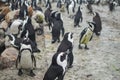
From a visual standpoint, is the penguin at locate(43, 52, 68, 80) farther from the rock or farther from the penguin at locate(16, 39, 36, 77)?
the rock

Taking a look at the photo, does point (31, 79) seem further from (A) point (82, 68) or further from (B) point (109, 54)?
(B) point (109, 54)

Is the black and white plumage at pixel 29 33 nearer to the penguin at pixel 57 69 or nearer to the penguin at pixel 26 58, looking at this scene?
the penguin at pixel 26 58

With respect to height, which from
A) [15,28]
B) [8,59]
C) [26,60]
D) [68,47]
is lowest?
[8,59]

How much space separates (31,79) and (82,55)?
9.46 ft

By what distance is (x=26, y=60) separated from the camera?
8.28 meters

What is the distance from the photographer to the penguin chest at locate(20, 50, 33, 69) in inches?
325

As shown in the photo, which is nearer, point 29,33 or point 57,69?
point 57,69

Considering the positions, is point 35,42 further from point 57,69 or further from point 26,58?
point 57,69

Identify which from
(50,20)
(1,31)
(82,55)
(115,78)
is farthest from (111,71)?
(50,20)

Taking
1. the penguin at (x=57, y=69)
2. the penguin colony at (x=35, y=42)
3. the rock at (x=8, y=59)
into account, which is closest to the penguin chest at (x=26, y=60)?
the penguin colony at (x=35, y=42)

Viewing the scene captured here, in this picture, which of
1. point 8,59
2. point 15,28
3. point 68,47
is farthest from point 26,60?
point 15,28

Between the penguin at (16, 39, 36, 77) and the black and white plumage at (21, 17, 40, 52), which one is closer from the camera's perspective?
the penguin at (16, 39, 36, 77)

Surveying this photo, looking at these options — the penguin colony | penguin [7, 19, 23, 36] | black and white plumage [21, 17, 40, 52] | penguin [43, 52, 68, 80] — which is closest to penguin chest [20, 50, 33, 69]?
the penguin colony

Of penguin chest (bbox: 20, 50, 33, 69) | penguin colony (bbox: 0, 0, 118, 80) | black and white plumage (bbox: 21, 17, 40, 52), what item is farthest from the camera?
black and white plumage (bbox: 21, 17, 40, 52)
